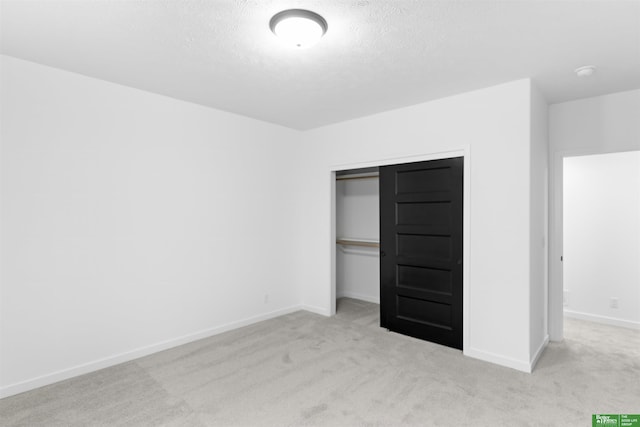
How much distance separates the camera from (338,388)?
2.73 metres

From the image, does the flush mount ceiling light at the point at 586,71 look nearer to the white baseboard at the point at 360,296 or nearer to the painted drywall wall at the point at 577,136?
the painted drywall wall at the point at 577,136

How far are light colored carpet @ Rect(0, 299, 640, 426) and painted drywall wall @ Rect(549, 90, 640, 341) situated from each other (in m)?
0.74

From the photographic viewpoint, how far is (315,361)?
3.22m

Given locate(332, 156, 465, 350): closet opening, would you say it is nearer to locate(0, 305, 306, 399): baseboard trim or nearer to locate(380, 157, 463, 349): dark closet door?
locate(380, 157, 463, 349): dark closet door

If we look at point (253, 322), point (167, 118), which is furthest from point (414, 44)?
point (253, 322)

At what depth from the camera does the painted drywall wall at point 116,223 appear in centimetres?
273

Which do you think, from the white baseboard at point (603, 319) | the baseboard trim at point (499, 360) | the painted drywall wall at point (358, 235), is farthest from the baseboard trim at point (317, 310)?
the white baseboard at point (603, 319)

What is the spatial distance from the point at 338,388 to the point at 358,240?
305 centimetres

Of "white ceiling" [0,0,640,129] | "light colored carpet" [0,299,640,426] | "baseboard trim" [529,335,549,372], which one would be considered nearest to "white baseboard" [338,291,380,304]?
"light colored carpet" [0,299,640,426]

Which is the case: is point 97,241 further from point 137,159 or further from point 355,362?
point 355,362

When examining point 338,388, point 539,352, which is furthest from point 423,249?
point 338,388

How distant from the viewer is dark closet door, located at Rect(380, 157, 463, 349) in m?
3.53

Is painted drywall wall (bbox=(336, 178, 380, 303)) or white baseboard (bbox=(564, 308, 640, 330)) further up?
painted drywall wall (bbox=(336, 178, 380, 303))

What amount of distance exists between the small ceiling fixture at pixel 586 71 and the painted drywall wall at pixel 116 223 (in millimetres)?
3390
